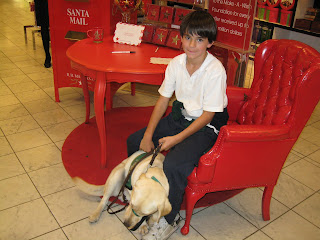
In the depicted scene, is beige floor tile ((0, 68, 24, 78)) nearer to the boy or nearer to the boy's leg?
the boy

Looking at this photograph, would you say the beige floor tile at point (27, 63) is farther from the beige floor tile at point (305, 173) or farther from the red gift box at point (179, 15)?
the beige floor tile at point (305, 173)

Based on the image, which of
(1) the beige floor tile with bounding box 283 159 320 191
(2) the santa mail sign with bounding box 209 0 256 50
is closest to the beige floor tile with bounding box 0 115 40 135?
(2) the santa mail sign with bounding box 209 0 256 50

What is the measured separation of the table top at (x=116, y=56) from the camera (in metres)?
2.16

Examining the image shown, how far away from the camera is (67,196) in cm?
214

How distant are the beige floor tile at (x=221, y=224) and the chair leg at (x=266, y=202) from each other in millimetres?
119

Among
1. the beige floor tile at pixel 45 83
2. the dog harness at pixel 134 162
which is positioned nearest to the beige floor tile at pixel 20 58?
the beige floor tile at pixel 45 83

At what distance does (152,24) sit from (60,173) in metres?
1.49

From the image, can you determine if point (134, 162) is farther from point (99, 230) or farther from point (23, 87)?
point (23, 87)

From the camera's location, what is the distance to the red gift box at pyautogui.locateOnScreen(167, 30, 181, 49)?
2648 mm

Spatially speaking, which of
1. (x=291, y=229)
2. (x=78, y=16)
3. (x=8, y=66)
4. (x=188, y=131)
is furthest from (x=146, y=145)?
(x=8, y=66)

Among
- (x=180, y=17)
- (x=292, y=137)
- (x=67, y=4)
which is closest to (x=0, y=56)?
(x=67, y=4)

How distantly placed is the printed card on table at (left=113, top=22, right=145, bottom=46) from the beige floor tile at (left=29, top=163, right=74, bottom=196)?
Answer: 1.14 meters

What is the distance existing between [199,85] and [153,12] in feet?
4.18

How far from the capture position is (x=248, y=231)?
1961 millimetres
